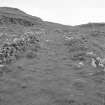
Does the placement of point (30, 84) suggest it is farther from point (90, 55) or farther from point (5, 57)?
point (90, 55)

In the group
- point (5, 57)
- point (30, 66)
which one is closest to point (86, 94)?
point (30, 66)

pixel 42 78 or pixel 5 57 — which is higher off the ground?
pixel 5 57

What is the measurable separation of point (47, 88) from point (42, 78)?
4.11 feet

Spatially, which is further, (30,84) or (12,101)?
(30,84)

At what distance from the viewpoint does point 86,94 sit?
669cm

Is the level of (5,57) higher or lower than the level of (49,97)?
higher

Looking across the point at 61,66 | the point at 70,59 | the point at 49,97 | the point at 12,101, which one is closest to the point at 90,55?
the point at 70,59

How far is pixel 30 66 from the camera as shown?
1044 cm

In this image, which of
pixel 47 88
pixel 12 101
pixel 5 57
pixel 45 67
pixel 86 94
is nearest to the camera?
pixel 12 101

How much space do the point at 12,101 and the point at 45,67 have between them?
429 centimetres

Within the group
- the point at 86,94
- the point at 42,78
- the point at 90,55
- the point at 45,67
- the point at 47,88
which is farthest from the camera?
the point at 90,55

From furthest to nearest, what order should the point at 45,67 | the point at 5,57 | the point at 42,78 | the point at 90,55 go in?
the point at 90,55
the point at 5,57
the point at 45,67
the point at 42,78

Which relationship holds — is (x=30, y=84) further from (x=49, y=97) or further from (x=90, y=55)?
(x=90, y=55)

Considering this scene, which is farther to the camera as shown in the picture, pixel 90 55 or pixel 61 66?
pixel 90 55
